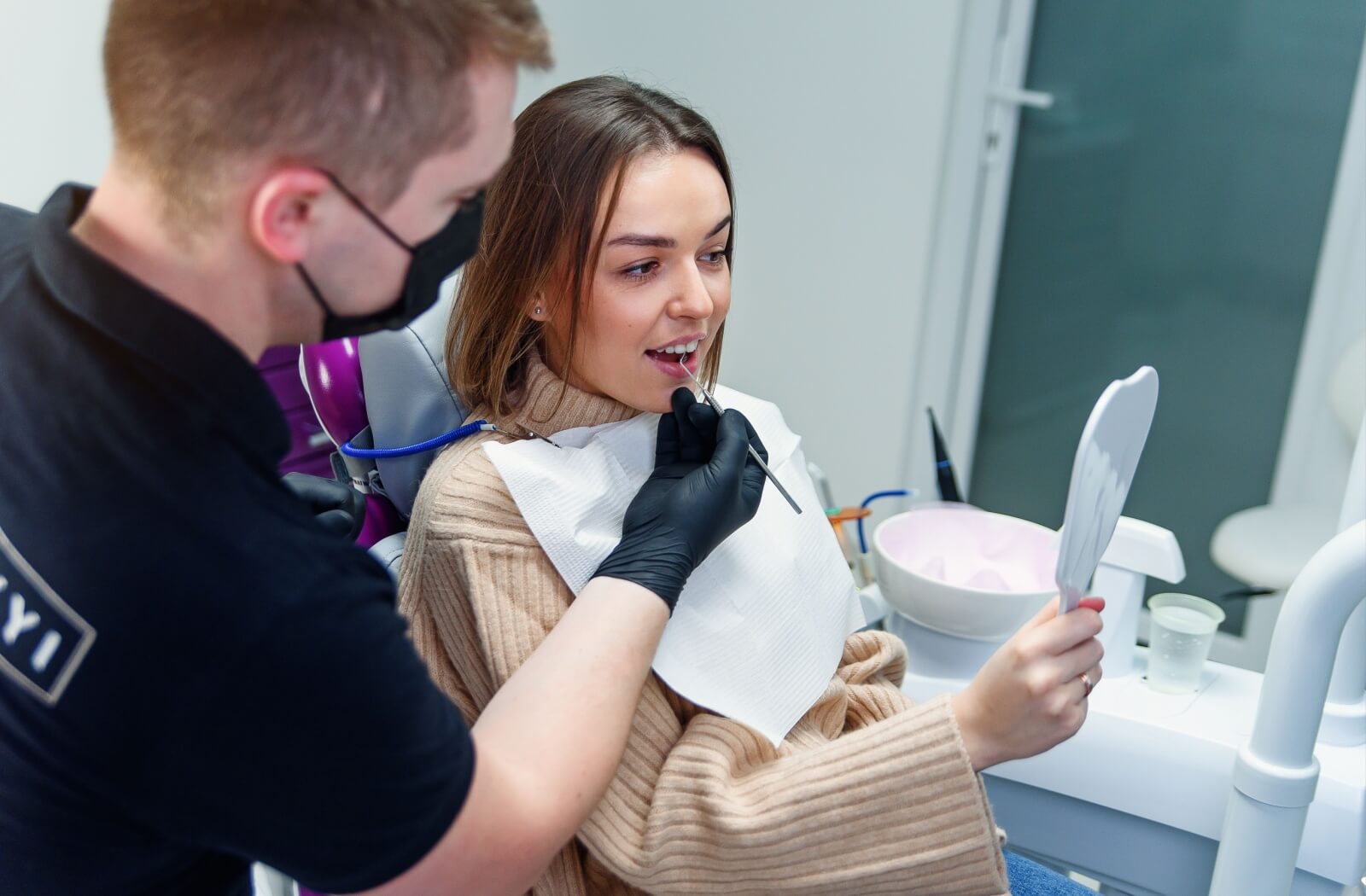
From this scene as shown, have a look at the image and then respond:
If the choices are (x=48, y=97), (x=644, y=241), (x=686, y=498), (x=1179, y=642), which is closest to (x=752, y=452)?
(x=686, y=498)

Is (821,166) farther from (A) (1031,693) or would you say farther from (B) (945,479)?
(A) (1031,693)

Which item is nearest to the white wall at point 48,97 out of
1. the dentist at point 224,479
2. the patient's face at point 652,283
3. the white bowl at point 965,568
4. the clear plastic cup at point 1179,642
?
the patient's face at point 652,283

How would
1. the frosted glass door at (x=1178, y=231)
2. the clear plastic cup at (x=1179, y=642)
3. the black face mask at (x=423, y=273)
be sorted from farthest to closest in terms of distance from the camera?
the frosted glass door at (x=1178, y=231) → the clear plastic cup at (x=1179, y=642) → the black face mask at (x=423, y=273)

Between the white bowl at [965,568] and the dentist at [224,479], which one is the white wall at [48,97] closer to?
the dentist at [224,479]

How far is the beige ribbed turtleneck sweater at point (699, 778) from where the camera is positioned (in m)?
0.95

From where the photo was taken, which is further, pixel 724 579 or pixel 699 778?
pixel 724 579

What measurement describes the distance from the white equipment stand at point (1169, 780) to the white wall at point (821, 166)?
1.10 metres

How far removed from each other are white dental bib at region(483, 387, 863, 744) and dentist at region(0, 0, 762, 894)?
36 centimetres

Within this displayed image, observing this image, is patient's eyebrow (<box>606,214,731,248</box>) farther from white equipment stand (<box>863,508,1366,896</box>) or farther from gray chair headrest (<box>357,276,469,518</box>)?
white equipment stand (<box>863,508,1366,896</box>)

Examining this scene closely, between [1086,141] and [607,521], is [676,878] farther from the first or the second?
[1086,141]

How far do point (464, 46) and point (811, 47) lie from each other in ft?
5.97

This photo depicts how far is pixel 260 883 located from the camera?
4.06 feet

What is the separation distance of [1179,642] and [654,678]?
0.68 metres

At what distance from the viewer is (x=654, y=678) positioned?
3.53ft
